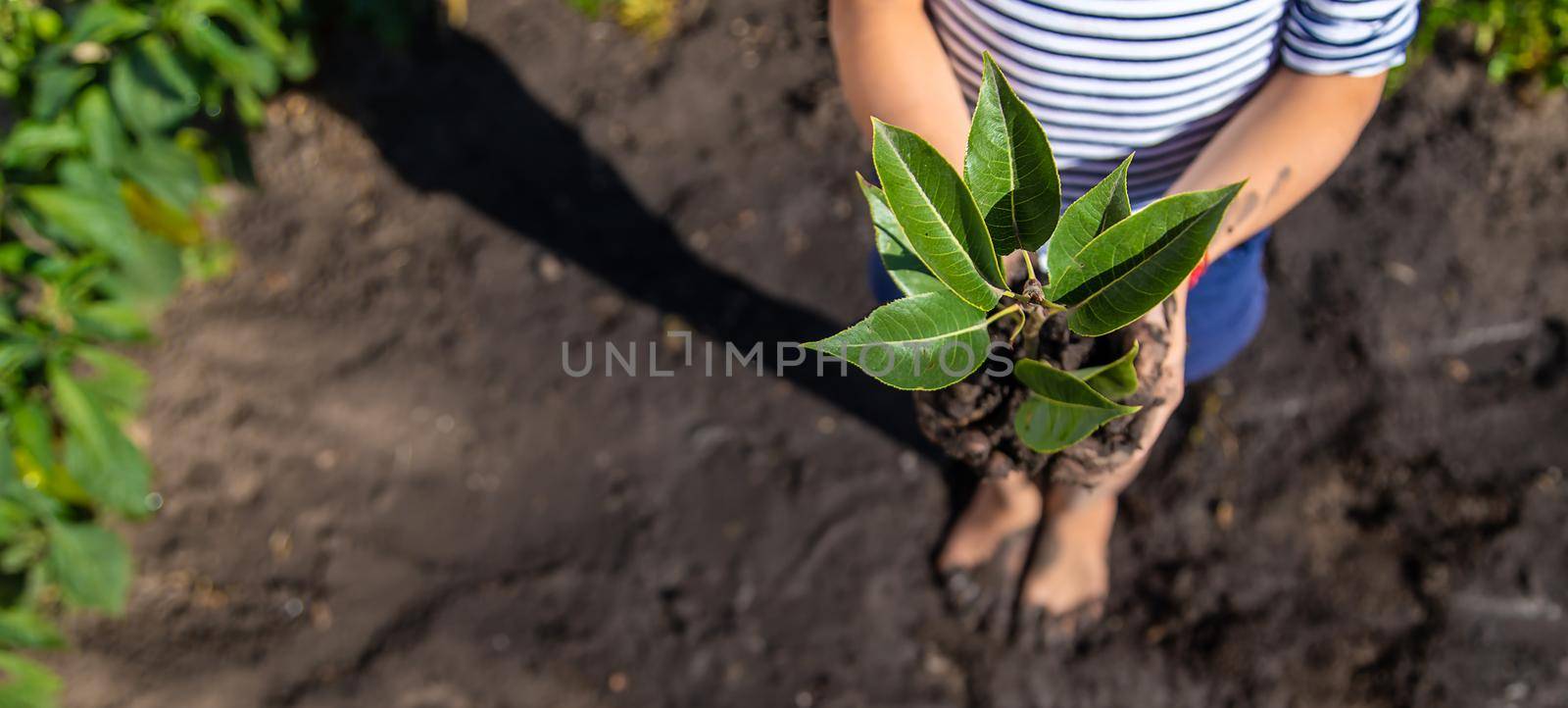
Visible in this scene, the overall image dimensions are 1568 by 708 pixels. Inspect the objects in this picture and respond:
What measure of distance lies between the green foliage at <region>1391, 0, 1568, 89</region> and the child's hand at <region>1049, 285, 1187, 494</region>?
1659mm

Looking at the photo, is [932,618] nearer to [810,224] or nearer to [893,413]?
[893,413]

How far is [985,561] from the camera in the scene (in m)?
2.24

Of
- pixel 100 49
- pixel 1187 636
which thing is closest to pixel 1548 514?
pixel 1187 636

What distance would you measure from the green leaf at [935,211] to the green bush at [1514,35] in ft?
7.10

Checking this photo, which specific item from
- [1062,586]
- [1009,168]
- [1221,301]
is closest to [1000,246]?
[1009,168]

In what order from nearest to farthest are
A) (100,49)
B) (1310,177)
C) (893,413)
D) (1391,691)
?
(1310,177) → (1391,691) → (893,413) → (100,49)

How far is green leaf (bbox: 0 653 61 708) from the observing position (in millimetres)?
A: 2127

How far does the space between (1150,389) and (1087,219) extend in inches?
17.3

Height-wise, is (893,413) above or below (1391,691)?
above

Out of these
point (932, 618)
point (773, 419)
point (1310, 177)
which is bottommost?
point (932, 618)

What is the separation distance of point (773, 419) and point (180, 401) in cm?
143

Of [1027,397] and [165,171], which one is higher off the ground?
[1027,397]

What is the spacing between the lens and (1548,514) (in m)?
2.18

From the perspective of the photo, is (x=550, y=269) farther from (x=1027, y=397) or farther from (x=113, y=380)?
(x=1027, y=397)
